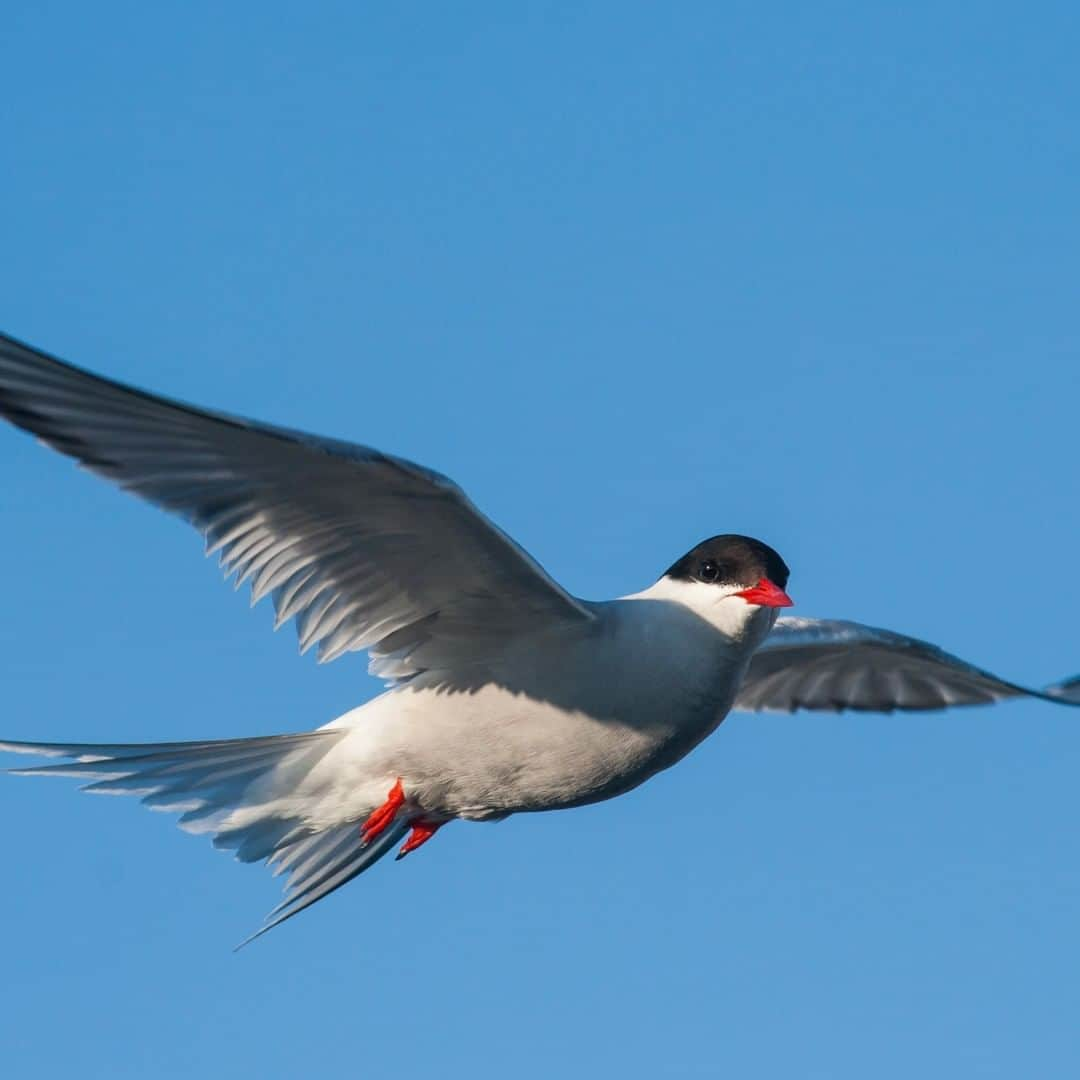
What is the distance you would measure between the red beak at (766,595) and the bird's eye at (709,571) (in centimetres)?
15

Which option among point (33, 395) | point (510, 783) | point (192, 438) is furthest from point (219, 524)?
point (510, 783)

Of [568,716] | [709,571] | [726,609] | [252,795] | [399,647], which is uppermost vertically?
[709,571]

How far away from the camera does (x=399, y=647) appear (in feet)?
25.9

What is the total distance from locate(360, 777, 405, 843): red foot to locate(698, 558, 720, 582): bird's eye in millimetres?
1517

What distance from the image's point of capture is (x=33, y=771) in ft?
25.2

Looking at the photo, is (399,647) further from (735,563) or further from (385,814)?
(735,563)

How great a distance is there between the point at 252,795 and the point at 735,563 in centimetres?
232

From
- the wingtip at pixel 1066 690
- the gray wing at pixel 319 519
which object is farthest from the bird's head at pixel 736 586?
the wingtip at pixel 1066 690

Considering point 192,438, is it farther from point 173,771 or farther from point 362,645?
point 173,771

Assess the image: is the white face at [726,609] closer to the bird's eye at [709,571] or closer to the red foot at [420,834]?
the bird's eye at [709,571]

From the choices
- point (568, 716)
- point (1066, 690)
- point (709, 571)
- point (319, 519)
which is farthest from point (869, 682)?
point (319, 519)

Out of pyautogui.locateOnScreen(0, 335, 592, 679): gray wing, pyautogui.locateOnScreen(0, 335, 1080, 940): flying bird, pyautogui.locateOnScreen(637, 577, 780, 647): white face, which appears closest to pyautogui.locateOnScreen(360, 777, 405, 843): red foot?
pyautogui.locateOnScreen(0, 335, 1080, 940): flying bird

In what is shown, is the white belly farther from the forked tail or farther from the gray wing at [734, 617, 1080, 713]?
the gray wing at [734, 617, 1080, 713]

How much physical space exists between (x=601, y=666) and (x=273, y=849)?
1.81m
